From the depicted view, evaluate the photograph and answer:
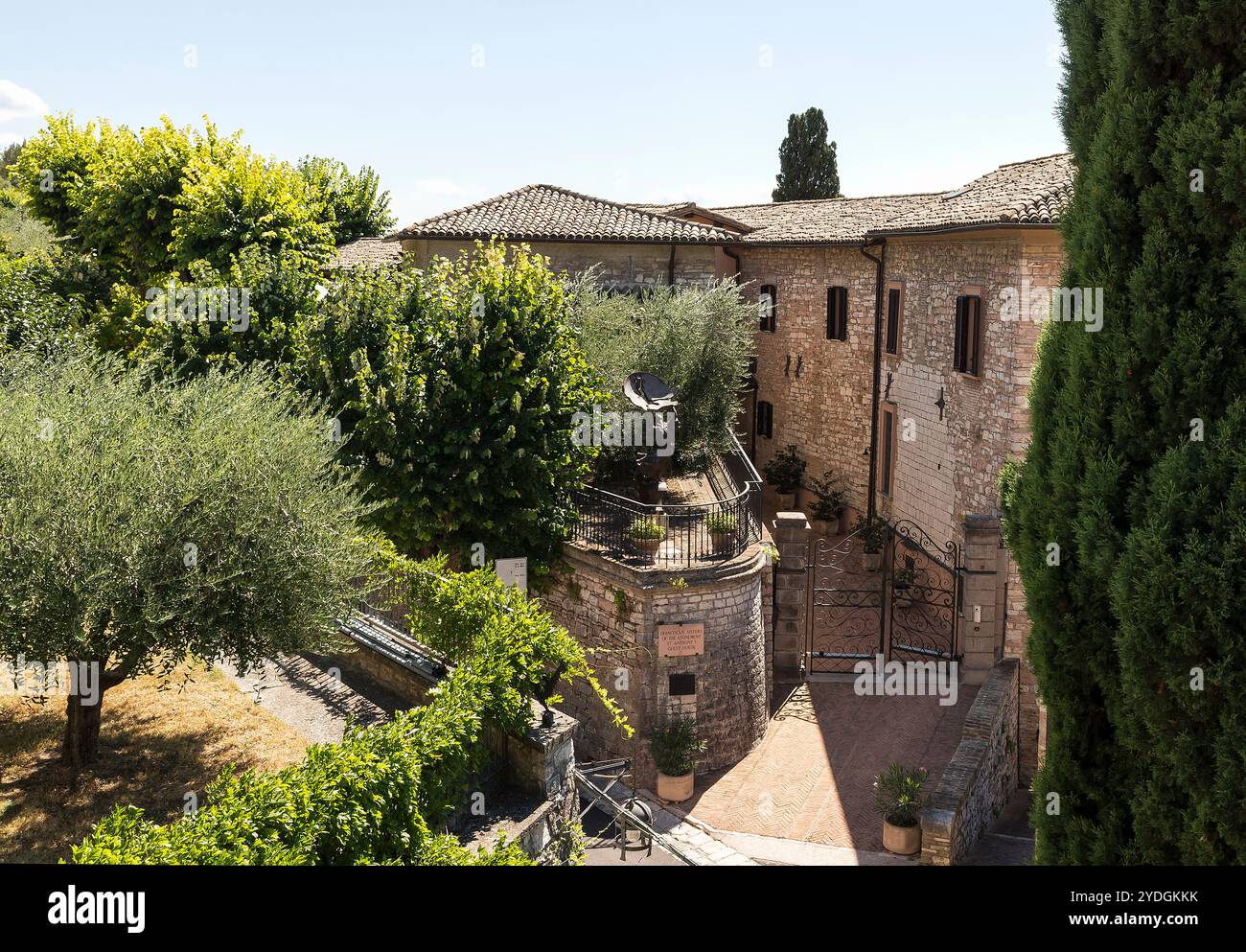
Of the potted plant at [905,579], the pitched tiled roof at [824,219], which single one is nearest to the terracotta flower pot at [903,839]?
the potted plant at [905,579]

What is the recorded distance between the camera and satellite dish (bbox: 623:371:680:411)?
57.1 feet

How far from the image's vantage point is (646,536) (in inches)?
602

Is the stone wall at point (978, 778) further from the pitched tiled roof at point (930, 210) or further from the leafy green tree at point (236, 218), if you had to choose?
the leafy green tree at point (236, 218)

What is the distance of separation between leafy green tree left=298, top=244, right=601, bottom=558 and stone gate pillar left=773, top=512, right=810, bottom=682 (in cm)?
384

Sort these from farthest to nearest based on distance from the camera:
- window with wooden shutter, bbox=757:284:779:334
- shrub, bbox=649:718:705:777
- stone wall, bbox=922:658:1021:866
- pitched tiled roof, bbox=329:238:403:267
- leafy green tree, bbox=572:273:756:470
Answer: pitched tiled roof, bbox=329:238:403:267 < window with wooden shutter, bbox=757:284:779:334 < leafy green tree, bbox=572:273:756:470 < shrub, bbox=649:718:705:777 < stone wall, bbox=922:658:1021:866

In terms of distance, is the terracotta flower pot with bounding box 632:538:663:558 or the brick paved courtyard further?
the terracotta flower pot with bounding box 632:538:663:558

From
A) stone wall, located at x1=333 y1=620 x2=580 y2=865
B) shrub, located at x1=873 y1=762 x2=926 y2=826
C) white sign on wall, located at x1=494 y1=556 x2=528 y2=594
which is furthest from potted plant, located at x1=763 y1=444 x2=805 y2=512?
stone wall, located at x1=333 y1=620 x2=580 y2=865

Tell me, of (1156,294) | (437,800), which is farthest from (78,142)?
(1156,294)

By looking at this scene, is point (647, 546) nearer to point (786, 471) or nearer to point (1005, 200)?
point (1005, 200)

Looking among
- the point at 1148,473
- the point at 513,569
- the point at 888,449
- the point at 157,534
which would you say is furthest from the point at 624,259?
the point at 1148,473

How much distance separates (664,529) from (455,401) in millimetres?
3840

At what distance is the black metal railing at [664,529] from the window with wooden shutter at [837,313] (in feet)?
30.3

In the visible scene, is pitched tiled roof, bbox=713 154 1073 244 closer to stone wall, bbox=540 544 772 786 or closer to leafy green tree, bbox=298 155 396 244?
stone wall, bbox=540 544 772 786

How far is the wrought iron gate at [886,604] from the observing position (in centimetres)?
1677
